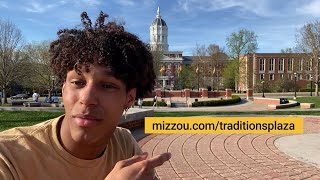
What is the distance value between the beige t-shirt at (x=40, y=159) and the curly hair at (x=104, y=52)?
11.6 inches

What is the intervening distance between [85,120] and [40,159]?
247 mm

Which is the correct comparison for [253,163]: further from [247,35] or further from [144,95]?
[247,35]

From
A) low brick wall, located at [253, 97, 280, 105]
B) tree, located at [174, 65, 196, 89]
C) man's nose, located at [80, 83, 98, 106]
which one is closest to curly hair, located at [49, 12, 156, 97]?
man's nose, located at [80, 83, 98, 106]

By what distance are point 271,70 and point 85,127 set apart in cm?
8790

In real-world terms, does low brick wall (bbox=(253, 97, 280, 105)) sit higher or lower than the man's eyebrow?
lower

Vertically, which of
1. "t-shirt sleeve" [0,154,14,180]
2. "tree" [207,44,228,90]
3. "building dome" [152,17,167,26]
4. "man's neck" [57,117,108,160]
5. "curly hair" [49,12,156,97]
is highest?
"building dome" [152,17,167,26]

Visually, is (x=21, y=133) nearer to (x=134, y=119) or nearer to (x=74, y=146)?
(x=74, y=146)

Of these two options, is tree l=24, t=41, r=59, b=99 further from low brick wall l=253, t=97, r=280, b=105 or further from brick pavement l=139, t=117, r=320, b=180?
brick pavement l=139, t=117, r=320, b=180

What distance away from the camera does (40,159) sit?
4.09 feet

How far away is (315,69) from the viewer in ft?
156

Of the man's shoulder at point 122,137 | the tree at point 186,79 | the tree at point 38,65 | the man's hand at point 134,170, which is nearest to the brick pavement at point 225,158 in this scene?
the man's shoulder at point 122,137

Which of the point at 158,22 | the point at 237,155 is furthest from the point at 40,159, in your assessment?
the point at 158,22

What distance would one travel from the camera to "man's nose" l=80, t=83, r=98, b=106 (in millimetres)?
1222

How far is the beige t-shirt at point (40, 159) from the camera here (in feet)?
3.87
